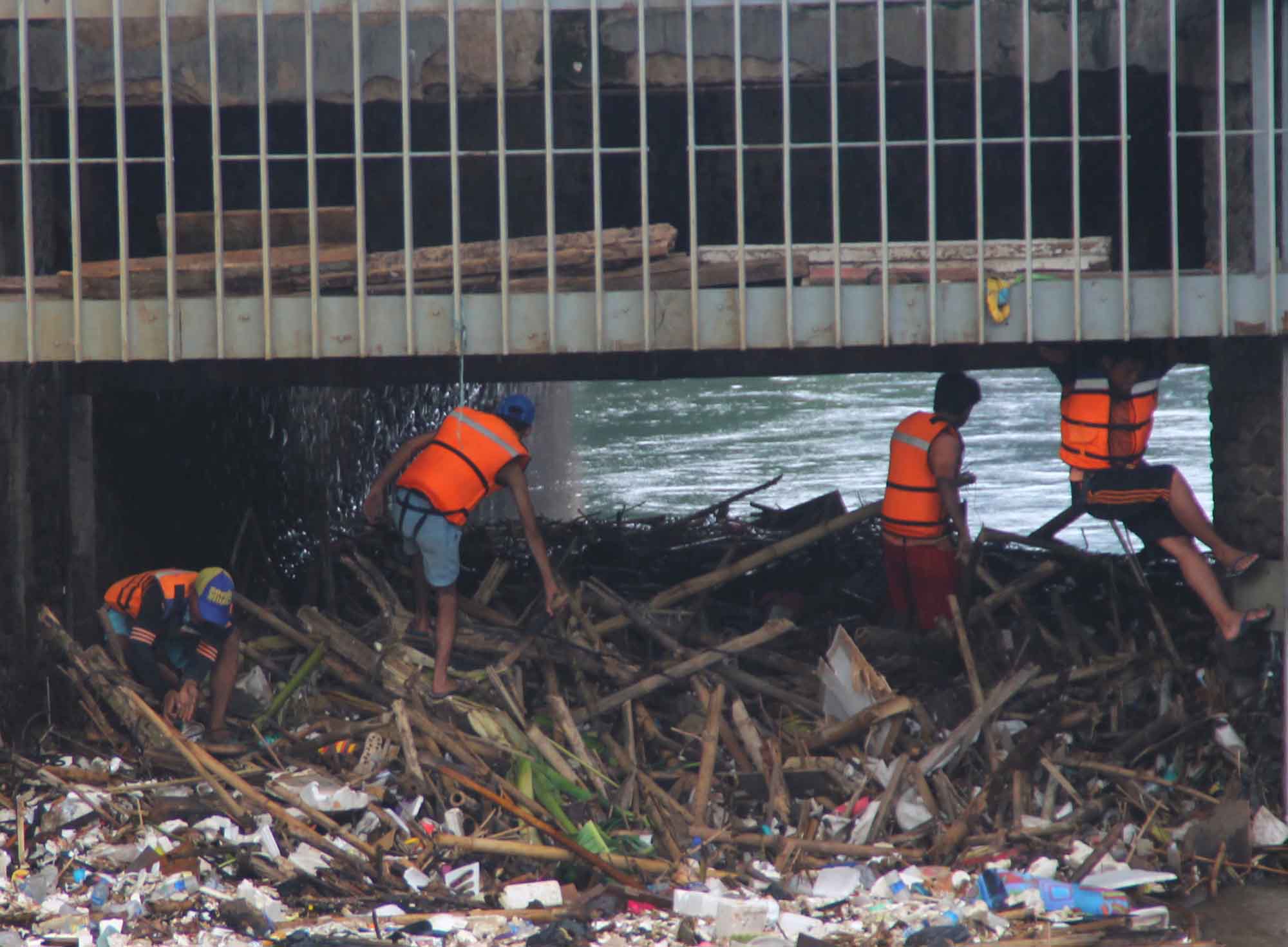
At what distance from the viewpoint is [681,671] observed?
888 centimetres

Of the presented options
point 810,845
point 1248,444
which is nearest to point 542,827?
point 810,845

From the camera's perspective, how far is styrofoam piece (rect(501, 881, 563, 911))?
24.3ft

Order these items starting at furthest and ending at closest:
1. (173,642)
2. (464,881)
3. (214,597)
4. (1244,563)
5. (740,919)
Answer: (173,642)
(214,597)
(1244,563)
(464,881)
(740,919)

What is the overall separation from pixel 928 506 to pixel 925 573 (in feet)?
1.39

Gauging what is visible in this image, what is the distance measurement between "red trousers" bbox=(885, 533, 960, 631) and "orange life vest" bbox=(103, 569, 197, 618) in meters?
4.19

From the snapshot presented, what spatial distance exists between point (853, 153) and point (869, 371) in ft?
4.82

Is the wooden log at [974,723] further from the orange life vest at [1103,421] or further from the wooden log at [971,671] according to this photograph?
the orange life vest at [1103,421]

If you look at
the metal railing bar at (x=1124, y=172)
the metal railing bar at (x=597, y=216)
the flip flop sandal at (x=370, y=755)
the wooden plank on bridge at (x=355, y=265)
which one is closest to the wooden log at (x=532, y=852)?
the flip flop sandal at (x=370, y=755)

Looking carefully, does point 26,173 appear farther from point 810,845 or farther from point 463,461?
point 810,845

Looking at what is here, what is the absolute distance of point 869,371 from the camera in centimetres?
1041

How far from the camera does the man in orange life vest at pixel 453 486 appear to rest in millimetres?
8820

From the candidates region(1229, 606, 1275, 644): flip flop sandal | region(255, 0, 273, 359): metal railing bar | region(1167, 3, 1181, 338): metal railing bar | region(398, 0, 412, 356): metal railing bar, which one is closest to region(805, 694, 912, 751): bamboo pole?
region(1229, 606, 1275, 644): flip flop sandal

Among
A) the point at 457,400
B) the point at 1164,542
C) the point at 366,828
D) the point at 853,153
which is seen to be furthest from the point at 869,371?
the point at 457,400

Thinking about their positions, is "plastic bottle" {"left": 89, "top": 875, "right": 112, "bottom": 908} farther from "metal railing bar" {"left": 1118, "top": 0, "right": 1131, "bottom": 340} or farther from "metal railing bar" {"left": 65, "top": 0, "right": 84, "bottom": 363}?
"metal railing bar" {"left": 1118, "top": 0, "right": 1131, "bottom": 340}
